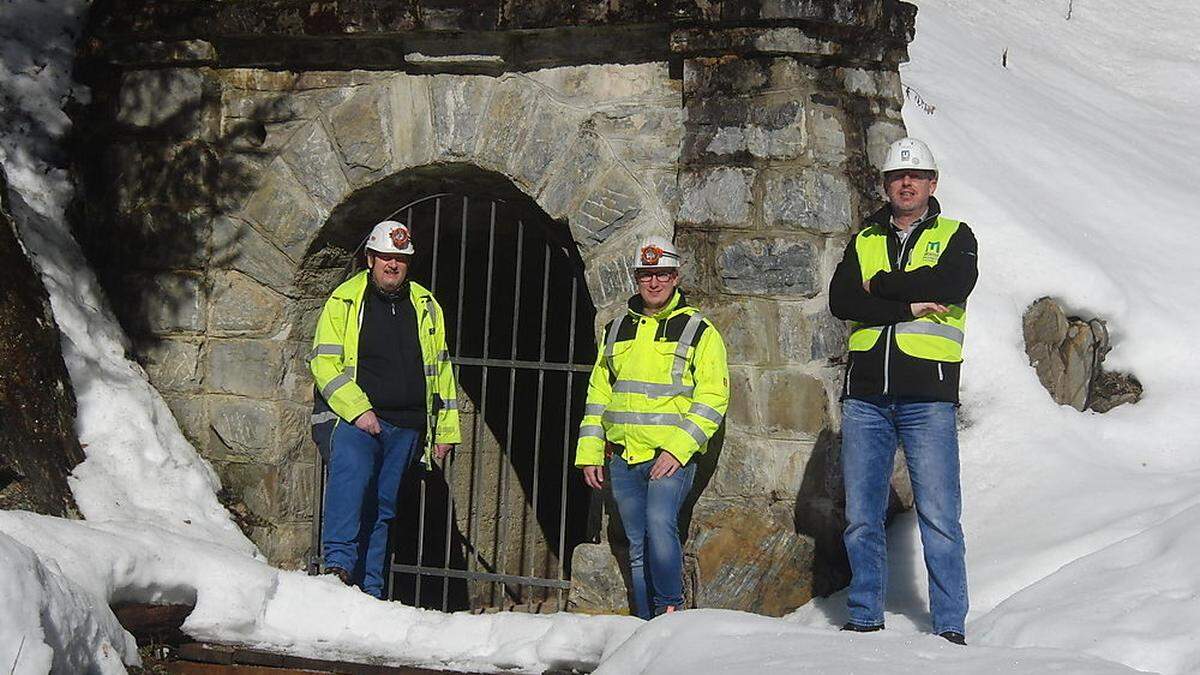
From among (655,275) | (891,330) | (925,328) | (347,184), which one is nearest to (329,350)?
(347,184)

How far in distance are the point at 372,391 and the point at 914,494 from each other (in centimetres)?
→ 226

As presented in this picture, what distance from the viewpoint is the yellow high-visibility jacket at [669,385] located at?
5.77 m

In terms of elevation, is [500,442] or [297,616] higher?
[500,442]

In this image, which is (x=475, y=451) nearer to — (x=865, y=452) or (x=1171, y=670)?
(x=865, y=452)

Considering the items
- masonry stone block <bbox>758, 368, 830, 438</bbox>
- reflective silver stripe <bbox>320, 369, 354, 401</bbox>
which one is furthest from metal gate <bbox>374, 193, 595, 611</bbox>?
masonry stone block <bbox>758, 368, 830, 438</bbox>

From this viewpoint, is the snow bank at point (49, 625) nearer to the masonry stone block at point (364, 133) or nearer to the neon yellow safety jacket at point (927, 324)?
the neon yellow safety jacket at point (927, 324)

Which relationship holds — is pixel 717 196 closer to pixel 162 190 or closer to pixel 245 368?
pixel 245 368

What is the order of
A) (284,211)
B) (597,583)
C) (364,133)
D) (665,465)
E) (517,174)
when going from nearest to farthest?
(665,465)
(597,583)
(517,174)
(364,133)
(284,211)

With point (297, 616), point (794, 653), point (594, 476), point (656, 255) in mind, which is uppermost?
point (656, 255)

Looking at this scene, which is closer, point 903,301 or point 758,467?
point 903,301

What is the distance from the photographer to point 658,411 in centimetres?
580

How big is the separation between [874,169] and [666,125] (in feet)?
→ 2.93

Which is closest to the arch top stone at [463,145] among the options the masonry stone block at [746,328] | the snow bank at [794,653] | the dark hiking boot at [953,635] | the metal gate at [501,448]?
the masonry stone block at [746,328]

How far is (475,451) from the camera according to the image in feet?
29.8
